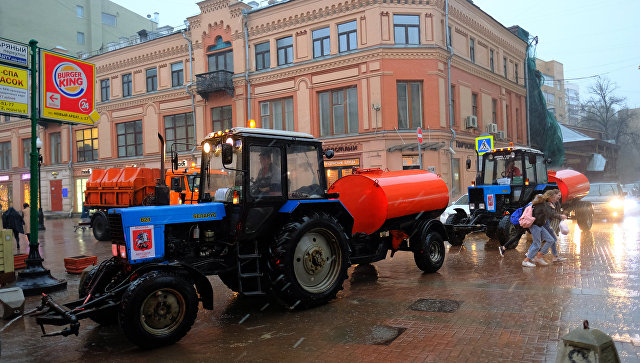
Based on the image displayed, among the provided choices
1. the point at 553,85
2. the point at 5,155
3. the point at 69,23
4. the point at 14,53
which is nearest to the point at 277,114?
the point at 14,53

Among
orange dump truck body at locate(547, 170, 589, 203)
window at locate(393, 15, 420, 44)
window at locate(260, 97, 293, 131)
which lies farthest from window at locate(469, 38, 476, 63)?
orange dump truck body at locate(547, 170, 589, 203)

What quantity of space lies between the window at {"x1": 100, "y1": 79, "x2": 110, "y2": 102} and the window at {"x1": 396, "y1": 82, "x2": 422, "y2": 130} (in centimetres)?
2399

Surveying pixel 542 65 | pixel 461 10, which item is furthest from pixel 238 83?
pixel 542 65

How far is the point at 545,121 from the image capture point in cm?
3738

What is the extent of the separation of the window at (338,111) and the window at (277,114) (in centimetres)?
220

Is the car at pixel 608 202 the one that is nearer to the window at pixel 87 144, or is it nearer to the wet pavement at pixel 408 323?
the wet pavement at pixel 408 323

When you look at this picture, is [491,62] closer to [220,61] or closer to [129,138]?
[220,61]

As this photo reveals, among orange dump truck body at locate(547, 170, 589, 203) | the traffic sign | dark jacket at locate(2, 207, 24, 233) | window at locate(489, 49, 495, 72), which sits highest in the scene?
window at locate(489, 49, 495, 72)

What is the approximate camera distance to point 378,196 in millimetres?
8648

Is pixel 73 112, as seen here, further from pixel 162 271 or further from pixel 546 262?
pixel 546 262

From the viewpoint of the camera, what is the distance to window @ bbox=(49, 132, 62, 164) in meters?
40.1

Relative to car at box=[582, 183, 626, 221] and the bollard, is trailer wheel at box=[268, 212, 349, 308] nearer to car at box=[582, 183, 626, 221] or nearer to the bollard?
the bollard

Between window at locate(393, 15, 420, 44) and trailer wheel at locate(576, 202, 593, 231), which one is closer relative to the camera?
trailer wheel at locate(576, 202, 593, 231)

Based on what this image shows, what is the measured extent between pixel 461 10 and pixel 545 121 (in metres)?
14.7
